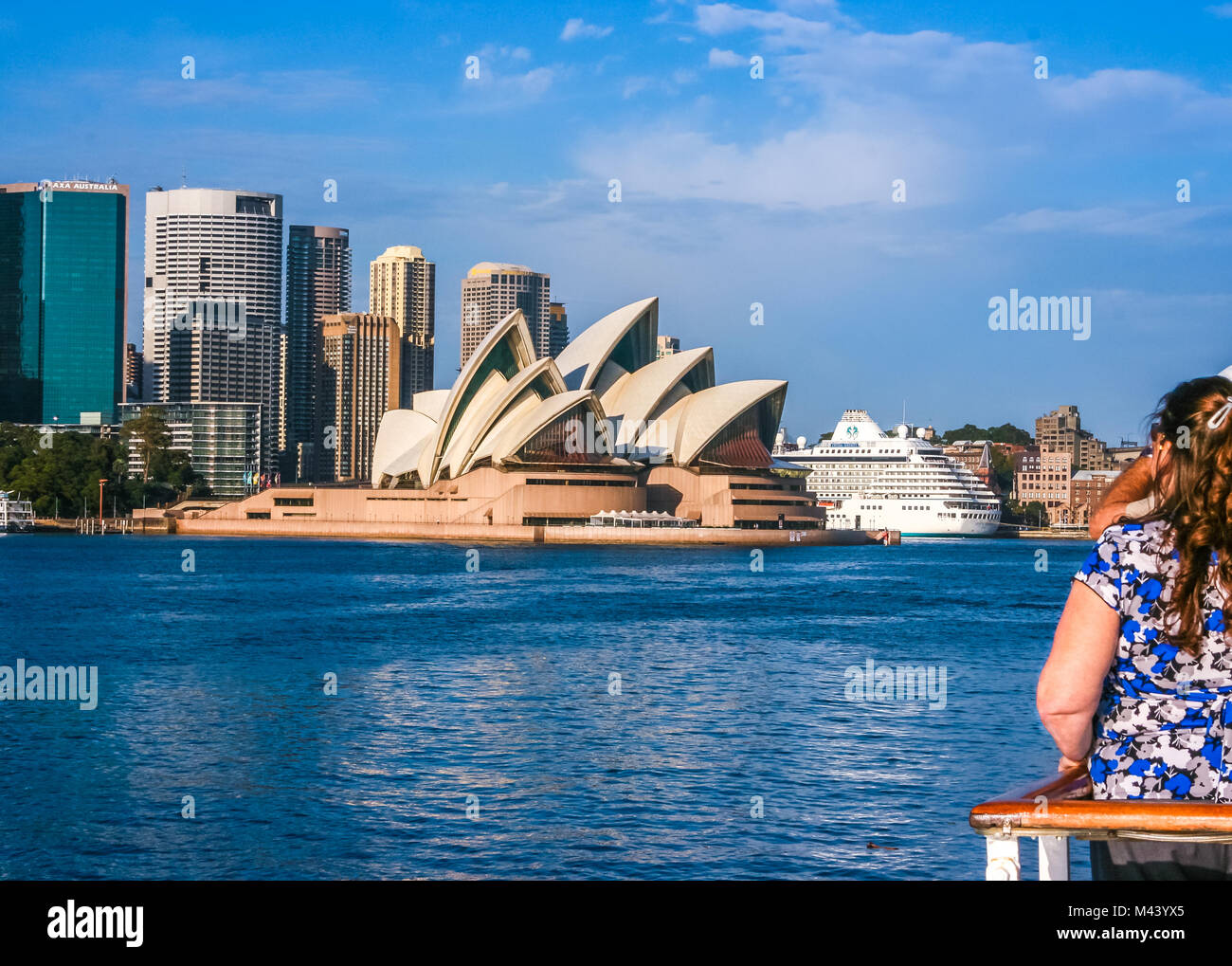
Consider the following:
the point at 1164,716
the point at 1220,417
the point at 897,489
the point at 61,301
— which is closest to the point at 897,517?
the point at 897,489

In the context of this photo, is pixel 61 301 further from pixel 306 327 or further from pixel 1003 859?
pixel 1003 859

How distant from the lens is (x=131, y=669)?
66.3ft

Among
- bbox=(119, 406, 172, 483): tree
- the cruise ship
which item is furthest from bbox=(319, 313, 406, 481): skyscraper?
the cruise ship

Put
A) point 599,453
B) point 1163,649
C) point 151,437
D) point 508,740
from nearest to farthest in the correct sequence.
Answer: point 1163,649 → point 508,740 → point 599,453 → point 151,437

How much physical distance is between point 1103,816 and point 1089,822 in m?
0.02

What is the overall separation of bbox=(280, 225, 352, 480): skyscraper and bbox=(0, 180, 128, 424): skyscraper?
20.3 metres

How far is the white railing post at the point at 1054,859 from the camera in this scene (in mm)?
2352

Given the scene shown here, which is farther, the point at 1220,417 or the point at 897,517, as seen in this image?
the point at 897,517

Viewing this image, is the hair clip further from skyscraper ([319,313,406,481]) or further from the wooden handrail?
skyscraper ([319,313,406,481])

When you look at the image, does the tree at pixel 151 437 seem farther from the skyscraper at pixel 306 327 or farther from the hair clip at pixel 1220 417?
the hair clip at pixel 1220 417

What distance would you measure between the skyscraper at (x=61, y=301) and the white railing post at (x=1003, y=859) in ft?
449

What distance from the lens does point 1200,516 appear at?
7.97ft

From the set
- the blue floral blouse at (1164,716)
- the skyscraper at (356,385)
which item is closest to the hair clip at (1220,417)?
the blue floral blouse at (1164,716)

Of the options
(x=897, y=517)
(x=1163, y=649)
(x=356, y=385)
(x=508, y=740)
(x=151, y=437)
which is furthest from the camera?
(x=356, y=385)
